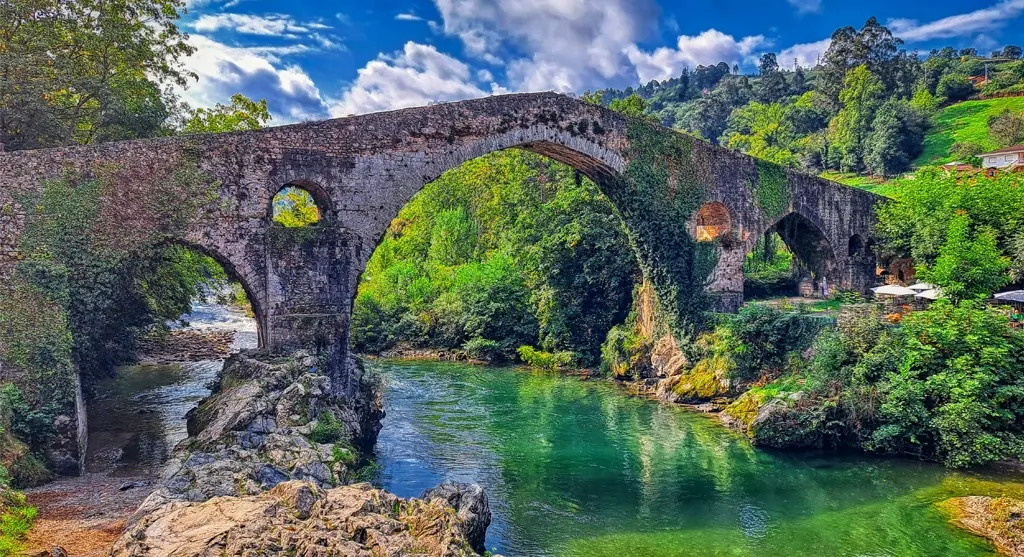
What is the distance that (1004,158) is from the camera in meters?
36.0

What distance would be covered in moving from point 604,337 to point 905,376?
37.7 ft

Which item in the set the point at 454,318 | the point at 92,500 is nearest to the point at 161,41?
the point at 92,500

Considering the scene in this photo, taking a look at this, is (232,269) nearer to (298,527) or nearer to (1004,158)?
(298,527)

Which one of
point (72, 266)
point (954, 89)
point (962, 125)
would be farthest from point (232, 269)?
point (954, 89)

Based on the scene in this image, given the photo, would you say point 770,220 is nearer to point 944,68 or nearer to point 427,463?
point 427,463

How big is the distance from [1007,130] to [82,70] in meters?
46.9

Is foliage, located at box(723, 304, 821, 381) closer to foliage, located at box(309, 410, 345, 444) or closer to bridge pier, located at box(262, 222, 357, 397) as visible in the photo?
bridge pier, located at box(262, 222, 357, 397)

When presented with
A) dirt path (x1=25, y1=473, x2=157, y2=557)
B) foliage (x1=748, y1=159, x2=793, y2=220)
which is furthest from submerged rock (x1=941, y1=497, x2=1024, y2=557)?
foliage (x1=748, y1=159, x2=793, y2=220)

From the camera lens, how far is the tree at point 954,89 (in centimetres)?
4859

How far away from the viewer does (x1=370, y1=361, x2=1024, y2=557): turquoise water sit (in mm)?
10203

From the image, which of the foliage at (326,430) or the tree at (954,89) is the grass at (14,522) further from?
the tree at (954,89)

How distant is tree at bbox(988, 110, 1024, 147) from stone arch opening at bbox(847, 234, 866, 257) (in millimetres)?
22896

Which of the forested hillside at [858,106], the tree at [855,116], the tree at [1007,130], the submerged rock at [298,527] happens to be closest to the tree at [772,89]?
the forested hillside at [858,106]

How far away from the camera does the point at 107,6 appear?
1500 cm
